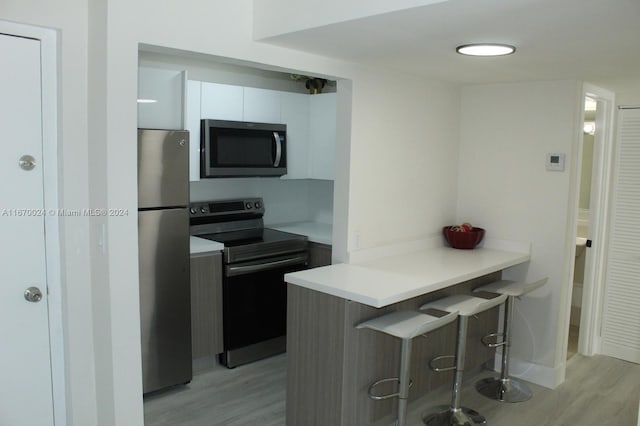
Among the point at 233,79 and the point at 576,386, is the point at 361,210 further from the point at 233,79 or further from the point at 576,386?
the point at 576,386

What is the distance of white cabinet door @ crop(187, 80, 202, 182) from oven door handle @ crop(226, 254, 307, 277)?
0.70m

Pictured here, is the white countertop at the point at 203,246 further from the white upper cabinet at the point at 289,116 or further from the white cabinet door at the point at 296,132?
the white cabinet door at the point at 296,132

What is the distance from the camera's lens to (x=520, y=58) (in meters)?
2.93

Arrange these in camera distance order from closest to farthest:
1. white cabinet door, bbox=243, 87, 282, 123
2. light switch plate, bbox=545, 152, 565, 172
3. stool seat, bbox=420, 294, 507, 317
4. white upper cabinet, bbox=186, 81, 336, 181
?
stool seat, bbox=420, 294, 507, 317 → light switch plate, bbox=545, 152, 565, 172 → white upper cabinet, bbox=186, 81, 336, 181 → white cabinet door, bbox=243, 87, 282, 123

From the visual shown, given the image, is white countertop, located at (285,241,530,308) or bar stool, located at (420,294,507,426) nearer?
white countertop, located at (285,241,530,308)

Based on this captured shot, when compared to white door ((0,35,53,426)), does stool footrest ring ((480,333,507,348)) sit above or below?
below

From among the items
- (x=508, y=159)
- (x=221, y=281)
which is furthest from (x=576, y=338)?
A: (x=221, y=281)

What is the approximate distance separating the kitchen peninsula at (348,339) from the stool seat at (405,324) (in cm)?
8

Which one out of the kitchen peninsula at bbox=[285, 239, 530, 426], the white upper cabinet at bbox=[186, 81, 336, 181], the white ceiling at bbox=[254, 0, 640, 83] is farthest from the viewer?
the white upper cabinet at bbox=[186, 81, 336, 181]

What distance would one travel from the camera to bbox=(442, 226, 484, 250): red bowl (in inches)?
155

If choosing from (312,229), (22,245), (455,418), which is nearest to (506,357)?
(455,418)

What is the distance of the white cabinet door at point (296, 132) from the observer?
14.5 ft

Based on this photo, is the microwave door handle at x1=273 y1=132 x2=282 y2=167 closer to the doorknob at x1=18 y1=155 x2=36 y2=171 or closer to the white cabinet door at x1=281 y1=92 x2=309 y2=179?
the white cabinet door at x1=281 y1=92 x2=309 y2=179

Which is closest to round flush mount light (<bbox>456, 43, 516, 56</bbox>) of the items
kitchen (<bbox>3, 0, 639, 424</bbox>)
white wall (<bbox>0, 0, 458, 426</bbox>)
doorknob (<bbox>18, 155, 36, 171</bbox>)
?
kitchen (<bbox>3, 0, 639, 424</bbox>)
